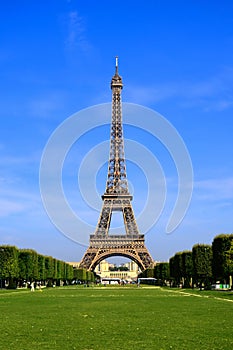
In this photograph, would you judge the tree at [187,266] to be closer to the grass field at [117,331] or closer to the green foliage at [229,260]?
the green foliage at [229,260]

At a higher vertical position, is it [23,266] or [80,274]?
[23,266]

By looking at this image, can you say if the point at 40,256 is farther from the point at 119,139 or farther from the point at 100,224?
the point at 119,139

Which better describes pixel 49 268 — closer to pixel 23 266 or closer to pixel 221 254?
pixel 23 266

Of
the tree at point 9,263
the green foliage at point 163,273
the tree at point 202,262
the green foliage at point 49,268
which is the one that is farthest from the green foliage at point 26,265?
the green foliage at point 163,273

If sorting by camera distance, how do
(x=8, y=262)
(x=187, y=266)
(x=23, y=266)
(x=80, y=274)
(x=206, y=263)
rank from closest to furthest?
(x=206, y=263) < (x=8, y=262) < (x=23, y=266) < (x=187, y=266) < (x=80, y=274)

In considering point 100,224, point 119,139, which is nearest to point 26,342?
point 100,224

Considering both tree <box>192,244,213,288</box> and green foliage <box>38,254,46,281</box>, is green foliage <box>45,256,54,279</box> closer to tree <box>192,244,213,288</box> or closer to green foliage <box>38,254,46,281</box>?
green foliage <box>38,254,46,281</box>

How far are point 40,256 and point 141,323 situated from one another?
60.0 metres

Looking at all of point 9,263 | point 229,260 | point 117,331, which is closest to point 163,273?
point 9,263

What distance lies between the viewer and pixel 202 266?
212 feet

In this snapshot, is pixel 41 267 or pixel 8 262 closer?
pixel 8 262

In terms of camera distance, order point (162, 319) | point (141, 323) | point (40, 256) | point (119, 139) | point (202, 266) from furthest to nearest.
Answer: point (119, 139)
point (40, 256)
point (202, 266)
point (162, 319)
point (141, 323)

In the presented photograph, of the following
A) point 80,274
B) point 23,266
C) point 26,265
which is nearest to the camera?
point 23,266

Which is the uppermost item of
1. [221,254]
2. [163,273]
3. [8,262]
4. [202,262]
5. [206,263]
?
[221,254]
